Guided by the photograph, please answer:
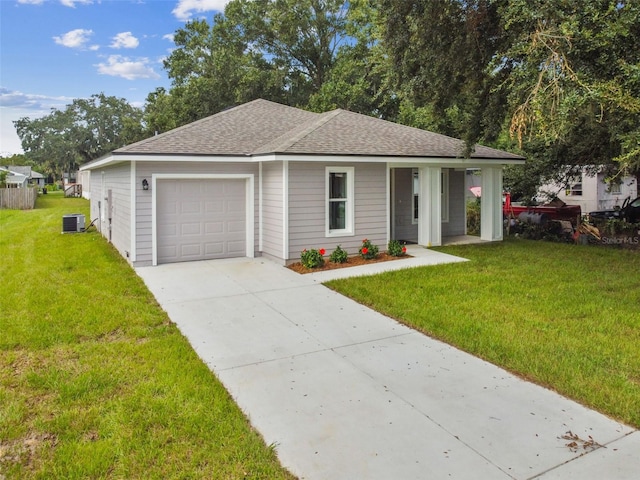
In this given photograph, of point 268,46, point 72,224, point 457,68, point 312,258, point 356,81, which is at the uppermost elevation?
point 268,46

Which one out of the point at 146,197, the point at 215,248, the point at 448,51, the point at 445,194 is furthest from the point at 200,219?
the point at 445,194

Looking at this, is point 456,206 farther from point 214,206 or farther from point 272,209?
point 214,206

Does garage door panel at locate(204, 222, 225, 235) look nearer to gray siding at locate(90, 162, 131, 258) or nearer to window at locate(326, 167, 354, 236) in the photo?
gray siding at locate(90, 162, 131, 258)

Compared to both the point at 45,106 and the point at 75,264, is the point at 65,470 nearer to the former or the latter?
the point at 75,264

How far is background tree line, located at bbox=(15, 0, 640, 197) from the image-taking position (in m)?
6.00

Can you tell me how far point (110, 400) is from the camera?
4164 mm

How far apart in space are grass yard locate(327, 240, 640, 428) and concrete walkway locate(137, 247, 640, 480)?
0.31m

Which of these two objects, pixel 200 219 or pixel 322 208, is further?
pixel 200 219

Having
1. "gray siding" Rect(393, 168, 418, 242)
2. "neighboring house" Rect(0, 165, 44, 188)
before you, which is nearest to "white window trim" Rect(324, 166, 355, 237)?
"gray siding" Rect(393, 168, 418, 242)

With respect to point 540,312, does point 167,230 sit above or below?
above

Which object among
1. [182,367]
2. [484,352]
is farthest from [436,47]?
[182,367]

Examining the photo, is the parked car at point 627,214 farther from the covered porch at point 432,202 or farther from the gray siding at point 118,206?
the gray siding at point 118,206

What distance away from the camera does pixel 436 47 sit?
941cm

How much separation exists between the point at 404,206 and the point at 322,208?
11.8 ft
